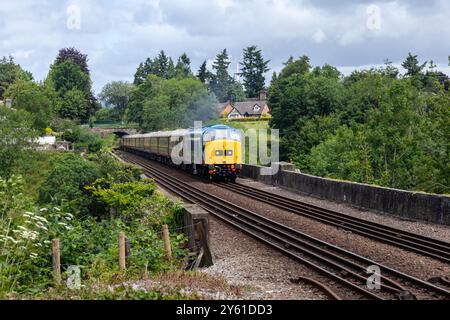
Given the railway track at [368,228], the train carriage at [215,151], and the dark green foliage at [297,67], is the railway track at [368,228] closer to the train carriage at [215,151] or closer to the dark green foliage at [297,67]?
the train carriage at [215,151]

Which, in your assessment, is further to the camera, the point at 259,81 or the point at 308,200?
the point at 259,81

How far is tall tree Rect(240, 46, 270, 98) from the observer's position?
145375 mm

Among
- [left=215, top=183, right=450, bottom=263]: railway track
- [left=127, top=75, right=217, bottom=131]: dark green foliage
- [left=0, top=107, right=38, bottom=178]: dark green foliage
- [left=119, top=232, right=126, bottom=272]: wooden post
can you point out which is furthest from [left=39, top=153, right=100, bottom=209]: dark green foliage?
[left=127, top=75, right=217, bottom=131]: dark green foliage

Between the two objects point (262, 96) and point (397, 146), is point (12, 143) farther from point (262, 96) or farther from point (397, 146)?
point (262, 96)

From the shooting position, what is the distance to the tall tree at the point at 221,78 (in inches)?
5950

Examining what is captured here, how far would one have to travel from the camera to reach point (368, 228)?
15.9 metres

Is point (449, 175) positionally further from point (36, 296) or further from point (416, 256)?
point (36, 296)

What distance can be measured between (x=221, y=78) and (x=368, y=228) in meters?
137

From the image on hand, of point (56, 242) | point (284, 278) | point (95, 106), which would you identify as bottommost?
point (284, 278)

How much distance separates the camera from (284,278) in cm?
1098

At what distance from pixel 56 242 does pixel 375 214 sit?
465 inches

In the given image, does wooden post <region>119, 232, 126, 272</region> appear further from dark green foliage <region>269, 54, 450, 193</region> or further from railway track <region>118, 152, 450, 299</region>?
dark green foliage <region>269, 54, 450, 193</region>

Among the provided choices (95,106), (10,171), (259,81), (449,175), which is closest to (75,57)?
(95,106)

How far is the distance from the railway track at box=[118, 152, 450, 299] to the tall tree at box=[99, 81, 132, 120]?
13355 centimetres
